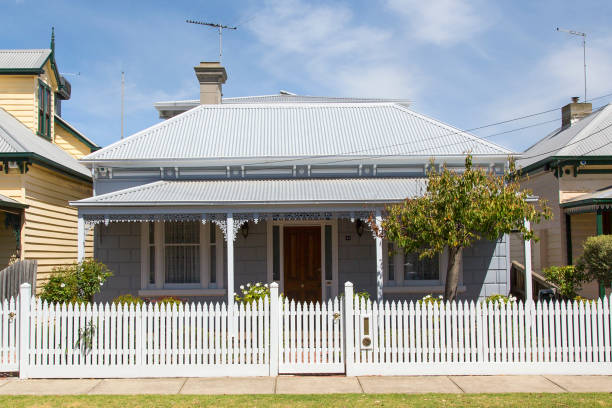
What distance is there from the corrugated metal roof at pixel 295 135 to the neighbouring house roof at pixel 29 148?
1.34 metres

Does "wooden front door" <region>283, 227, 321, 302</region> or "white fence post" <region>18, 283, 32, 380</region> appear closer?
"white fence post" <region>18, 283, 32, 380</region>

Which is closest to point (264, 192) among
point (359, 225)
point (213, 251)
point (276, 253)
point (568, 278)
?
point (276, 253)

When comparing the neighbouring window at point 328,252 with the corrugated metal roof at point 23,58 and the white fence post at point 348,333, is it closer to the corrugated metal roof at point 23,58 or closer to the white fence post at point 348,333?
the white fence post at point 348,333

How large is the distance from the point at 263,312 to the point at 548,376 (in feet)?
14.8

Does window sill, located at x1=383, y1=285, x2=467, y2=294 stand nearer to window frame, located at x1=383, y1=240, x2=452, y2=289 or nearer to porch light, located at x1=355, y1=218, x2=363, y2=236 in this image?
window frame, located at x1=383, y1=240, x2=452, y2=289

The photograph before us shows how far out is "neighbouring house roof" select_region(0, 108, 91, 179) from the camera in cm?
1436

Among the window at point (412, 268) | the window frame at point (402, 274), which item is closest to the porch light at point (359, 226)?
the window frame at point (402, 274)

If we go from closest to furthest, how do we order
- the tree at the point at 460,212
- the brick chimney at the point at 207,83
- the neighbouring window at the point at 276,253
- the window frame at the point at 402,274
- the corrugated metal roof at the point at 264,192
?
1. the tree at the point at 460,212
2. the corrugated metal roof at the point at 264,192
3. the window frame at the point at 402,274
4. the neighbouring window at the point at 276,253
5. the brick chimney at the point at 207,83

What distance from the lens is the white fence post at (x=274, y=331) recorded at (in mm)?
9617

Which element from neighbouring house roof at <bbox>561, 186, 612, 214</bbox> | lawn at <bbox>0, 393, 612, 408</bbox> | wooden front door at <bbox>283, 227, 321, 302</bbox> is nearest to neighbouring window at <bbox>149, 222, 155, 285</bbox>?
wooden front door at <bbox>283, 227, 321, 302</bbox>

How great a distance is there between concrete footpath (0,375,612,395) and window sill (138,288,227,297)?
5044 millimetres

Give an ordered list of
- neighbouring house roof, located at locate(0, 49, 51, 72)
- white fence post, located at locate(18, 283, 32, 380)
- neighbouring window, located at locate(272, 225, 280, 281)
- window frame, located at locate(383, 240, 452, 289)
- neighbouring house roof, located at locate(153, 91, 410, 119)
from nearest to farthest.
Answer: white fence post, located at locate(18, 283, 32, 380), window frame, located at locate(383, 240, 452, 289), neighbouring window, located at locate(272, 225, 280, 281), neighbouring house roof, located at locate(0, 49, 51, 72), neighbouring house roof, located at locate(153, 91, 410, 119)

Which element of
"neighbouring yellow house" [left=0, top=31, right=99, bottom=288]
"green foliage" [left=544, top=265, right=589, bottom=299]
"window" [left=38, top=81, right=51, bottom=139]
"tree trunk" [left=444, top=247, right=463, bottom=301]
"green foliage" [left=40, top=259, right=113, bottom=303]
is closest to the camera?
"green foliage" [left=40, top=259, right=113, bottom=303]

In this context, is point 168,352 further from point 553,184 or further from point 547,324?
point 553,184
